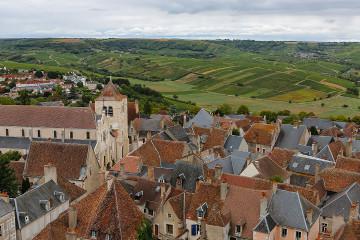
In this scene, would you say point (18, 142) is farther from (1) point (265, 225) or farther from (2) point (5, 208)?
(1) point (265, 225)

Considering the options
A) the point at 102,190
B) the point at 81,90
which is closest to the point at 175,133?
the point at 102,190

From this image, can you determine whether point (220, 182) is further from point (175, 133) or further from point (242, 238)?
point (175, 133)

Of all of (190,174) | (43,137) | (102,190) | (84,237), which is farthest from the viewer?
(43,137)

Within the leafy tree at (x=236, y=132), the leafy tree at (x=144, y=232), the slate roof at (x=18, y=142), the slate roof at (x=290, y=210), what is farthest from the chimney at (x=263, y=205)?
the leafy tree at (x=236, y=132)

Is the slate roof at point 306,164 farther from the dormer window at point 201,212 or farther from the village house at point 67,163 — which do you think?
the village house at point 67,163

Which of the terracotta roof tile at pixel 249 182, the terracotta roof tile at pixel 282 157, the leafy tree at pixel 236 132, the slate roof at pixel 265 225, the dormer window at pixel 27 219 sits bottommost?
the leafy tree at pixel 236 132
